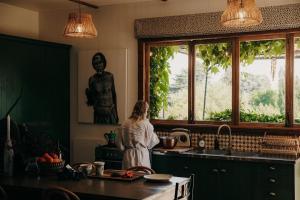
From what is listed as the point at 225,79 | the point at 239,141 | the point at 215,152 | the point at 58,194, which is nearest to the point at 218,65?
the point at 225,79

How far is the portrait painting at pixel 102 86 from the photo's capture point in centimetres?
641

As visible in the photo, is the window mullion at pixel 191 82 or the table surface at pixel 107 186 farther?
the window mullion at pixel 191 82

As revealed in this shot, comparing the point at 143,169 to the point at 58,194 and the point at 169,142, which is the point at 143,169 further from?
the point at 169,142

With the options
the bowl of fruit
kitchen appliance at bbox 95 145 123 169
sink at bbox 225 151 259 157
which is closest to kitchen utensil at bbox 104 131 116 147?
kitchen appliance at bbox 95 145 123 169

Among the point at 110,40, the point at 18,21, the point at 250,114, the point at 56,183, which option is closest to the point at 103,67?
the point at 110,40

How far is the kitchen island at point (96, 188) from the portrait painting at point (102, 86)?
2535 mm

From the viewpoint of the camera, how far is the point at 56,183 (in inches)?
149

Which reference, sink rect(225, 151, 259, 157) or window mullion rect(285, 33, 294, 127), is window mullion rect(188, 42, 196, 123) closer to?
sink rect(225, 151, 259, 157)

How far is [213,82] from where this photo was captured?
5922mm

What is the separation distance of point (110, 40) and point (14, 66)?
1.37 m

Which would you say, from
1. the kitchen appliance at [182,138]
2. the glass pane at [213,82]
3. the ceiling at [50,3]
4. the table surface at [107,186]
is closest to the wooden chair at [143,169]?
the table surface at [107,186]

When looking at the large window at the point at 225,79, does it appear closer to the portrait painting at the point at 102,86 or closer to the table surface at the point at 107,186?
the portrait painting at the point at 102,86

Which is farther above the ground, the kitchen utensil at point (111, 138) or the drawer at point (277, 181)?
the kitchen utensil at point (111, 138)

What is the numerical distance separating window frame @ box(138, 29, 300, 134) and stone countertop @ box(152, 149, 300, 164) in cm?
36
